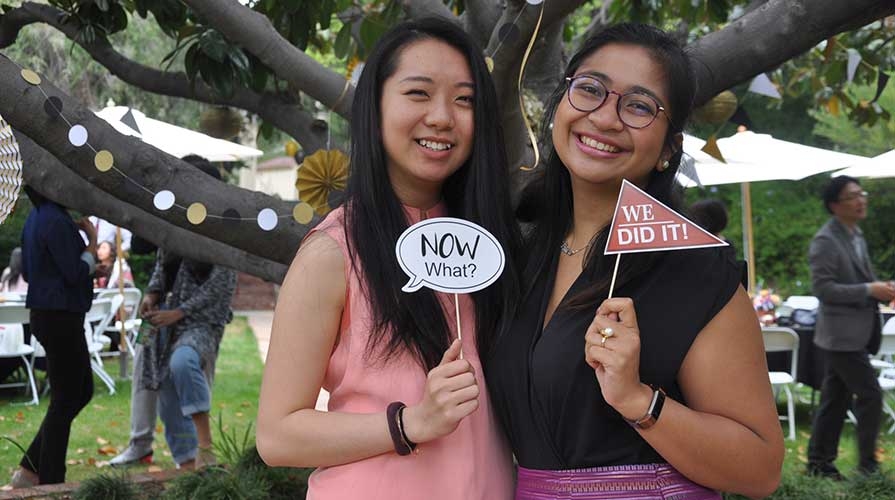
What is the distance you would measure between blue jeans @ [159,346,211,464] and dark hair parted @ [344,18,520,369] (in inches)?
165

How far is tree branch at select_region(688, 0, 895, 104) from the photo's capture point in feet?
→ 9.61

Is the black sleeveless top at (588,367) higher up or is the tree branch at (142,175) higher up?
the tree branch at (142,175)

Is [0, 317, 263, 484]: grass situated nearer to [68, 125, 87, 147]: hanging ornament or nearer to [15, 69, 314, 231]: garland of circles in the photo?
[15, 69, 314, 231]: garland of circles

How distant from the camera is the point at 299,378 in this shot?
2.02 metres

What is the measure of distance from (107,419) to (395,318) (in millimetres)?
7324

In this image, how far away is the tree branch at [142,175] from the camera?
2801 mm

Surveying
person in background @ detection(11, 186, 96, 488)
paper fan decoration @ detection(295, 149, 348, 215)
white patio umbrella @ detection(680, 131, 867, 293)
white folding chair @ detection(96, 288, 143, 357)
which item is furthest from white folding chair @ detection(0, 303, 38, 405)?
paper fan decoration @ detection(295, 149, 348, 215)

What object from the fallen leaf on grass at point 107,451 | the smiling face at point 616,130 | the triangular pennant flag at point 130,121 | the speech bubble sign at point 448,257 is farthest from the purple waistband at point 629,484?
the fallen leaf on grass at point 107,451

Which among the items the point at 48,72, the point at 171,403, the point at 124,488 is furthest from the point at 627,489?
the point at 48,72

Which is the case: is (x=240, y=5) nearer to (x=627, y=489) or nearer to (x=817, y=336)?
(x=627, y=489)

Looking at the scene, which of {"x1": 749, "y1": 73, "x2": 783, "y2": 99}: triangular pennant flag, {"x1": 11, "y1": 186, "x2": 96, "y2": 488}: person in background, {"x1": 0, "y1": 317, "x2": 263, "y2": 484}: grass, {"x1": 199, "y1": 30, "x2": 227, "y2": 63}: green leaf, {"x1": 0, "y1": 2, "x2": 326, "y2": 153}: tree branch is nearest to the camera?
{"x1": 199, "y1": 30, "x2": 227, "y2": 63}: green leaf

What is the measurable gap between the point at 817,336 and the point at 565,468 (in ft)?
17.6

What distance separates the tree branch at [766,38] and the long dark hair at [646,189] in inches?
34.9

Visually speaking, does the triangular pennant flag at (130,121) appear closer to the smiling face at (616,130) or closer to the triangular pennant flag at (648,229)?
the smiling face at (616,130)
